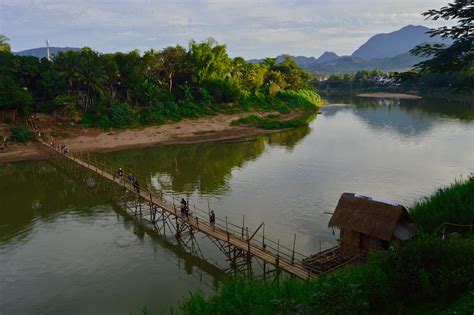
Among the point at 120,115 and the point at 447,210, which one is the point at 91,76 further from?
the point at 447,210

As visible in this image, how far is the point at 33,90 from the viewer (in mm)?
54875

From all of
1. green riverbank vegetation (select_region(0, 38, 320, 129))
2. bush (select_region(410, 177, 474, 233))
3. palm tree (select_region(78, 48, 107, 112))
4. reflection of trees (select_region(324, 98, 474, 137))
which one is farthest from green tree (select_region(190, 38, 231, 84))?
bush (select_region(410, 177, 474, 233))

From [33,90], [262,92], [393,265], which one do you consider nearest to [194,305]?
[393,265]

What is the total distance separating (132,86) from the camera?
59719mm

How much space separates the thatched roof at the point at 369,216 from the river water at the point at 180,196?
3.40m

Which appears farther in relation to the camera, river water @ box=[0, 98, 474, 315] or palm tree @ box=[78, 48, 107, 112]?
palm tree @ box=[78, 48, 107, 112]

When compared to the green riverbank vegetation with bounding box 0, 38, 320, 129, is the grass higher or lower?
lower

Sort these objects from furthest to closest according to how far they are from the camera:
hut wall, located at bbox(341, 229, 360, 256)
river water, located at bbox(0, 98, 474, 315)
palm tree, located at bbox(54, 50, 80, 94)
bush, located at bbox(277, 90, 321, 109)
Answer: bush, located at bbox(277, 90, 321, 109)
palm tree, located at bbox(54, 50, 80, 94)
river water, located at bbox(0, 98, 474, 315)
hut wall, located at bbox(341, 229, 360, 256)

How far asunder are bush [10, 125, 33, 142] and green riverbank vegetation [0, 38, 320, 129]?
3.10m

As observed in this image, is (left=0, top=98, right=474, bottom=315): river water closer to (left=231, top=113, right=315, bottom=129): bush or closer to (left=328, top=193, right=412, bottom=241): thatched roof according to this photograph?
(left=328, top=193, right=412, bottom=241): thatched roof

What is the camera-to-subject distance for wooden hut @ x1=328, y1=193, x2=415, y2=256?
55.8ft

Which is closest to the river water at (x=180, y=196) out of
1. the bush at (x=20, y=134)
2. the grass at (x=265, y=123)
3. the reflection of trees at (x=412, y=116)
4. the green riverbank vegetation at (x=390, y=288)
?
the reflection of trees at (x=412, y=116)

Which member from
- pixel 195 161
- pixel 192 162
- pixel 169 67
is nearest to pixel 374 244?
pixel 192 162

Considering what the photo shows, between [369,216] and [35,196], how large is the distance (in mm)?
25868
